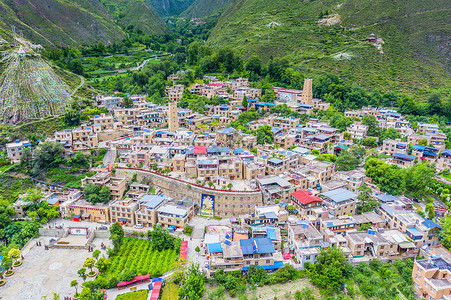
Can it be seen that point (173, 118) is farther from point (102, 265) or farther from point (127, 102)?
point (102, 265)

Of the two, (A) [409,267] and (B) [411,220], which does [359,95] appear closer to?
(B) [411,220]

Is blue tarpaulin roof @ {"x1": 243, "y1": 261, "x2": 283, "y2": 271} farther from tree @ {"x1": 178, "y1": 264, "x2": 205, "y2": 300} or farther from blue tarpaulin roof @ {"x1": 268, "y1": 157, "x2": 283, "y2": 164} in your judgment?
blue tarpaulin roof @ {"x1": 268, "y1": 157, "x2": 283, "y2": 164}

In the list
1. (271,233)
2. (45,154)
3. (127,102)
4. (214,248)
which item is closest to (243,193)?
(271,233)

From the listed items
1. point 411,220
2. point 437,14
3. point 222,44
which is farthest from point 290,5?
point 411,220

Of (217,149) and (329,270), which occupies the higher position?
(217,149)

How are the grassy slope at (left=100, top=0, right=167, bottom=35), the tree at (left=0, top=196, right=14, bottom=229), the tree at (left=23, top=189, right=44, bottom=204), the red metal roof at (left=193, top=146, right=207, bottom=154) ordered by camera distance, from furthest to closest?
the grassy slope at (left=100, top=0, right=167, bottom=35), the red metal roof at (left=193, top=146, right=207, bottom=154), the tree at (left=23, top=189, right=44, bottom=204), the tree at (left=0, top=196, right=14, bottom=229)

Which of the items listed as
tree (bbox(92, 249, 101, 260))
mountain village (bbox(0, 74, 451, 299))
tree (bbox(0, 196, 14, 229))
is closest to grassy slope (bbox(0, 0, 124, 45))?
mountain village (bbox(0, 74, 451, 299))
